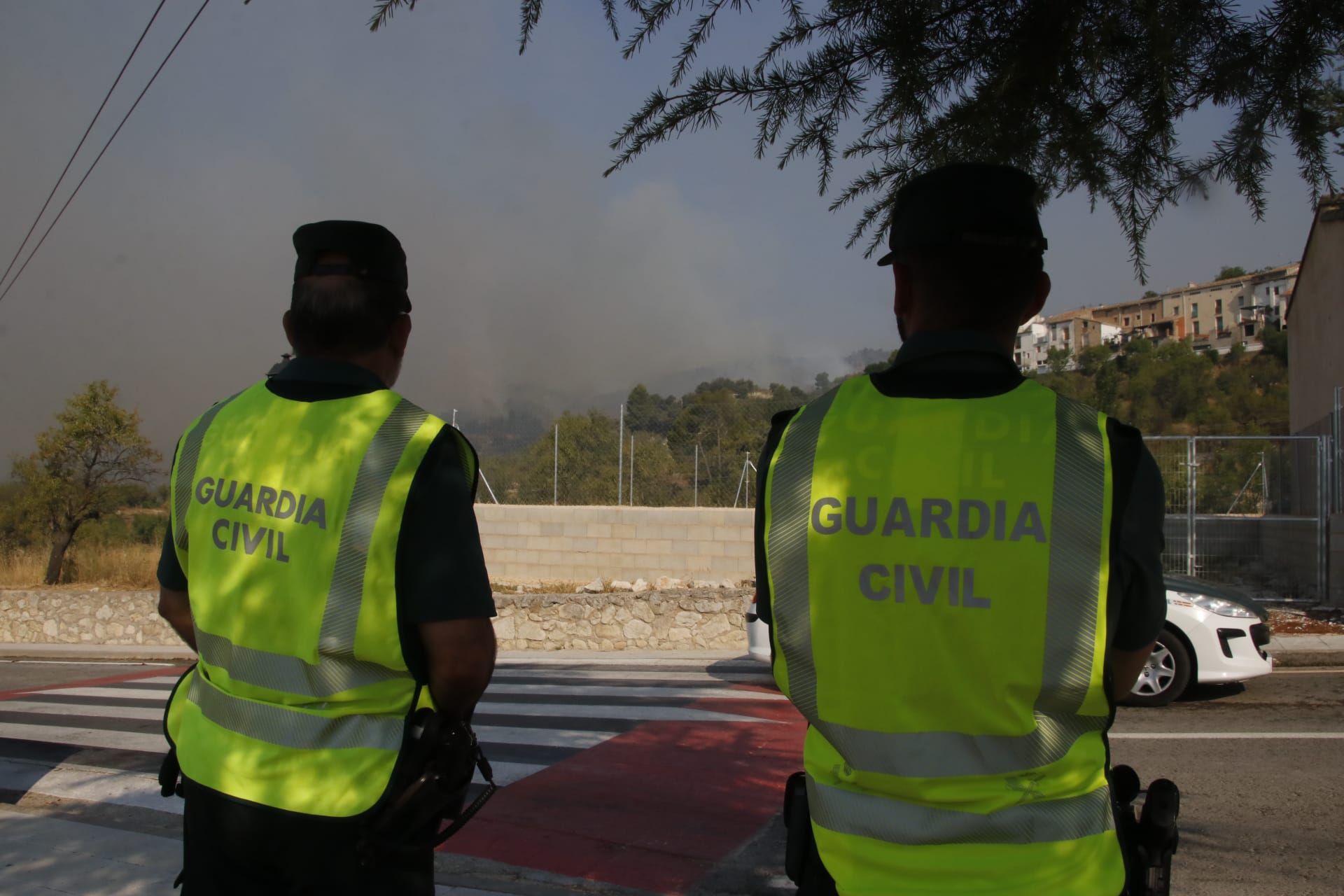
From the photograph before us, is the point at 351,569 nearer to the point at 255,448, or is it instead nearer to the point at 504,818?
the point at 255,448

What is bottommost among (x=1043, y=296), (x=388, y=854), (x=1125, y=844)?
(x=388, y=854)

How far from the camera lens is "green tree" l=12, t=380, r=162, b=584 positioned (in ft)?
70.5

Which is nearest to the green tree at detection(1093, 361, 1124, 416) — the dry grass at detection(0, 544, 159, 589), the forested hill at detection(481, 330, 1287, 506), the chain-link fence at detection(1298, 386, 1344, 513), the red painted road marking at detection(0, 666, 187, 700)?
the forested hill at detection(481, 330, 1287, 506)

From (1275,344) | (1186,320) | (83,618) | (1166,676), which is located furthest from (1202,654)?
(1186,320)

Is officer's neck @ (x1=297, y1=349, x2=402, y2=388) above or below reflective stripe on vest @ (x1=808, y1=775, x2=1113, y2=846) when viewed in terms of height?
above

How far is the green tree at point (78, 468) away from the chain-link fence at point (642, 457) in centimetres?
814

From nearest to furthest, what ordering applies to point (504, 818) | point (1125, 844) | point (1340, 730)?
point (1125, 844), point (504, 818), point (1340, 730)

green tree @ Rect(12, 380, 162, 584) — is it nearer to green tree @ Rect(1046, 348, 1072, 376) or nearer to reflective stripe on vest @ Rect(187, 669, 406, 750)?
reflective stripe on vest @ Rect(187, 669, 406, 750)

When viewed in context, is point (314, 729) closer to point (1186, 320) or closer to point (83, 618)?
point (83, 618)

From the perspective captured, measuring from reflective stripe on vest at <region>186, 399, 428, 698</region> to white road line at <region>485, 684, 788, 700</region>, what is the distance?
697 centimetres

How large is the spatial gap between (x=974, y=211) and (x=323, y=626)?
1379 mm

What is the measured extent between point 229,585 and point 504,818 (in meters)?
3.57

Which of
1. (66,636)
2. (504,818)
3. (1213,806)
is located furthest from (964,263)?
(66,636)

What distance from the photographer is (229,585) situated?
2.02m
